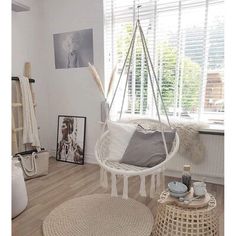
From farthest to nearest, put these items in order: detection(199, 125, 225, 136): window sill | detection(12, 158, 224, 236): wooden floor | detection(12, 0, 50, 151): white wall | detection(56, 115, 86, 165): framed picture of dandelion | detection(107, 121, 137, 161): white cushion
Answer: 1. detection(56, 115, 86, 165): framed picture of dandelion
2. detection(12, 0, 50, 151): white wall
3. detection(199, 125, 225, 136): window sill
4. detection(107, 121, 137, 161): white cushion
5. detection(12, 158, 224, 236): wooden floor

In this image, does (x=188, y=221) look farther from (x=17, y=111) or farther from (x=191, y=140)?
(x=17, y=111)

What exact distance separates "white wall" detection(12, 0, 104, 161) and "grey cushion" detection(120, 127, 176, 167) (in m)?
1.22

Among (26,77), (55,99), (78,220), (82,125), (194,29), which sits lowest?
(78,220)

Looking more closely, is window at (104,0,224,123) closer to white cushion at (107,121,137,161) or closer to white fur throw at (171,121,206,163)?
white fur throw at (171,121,206,163)

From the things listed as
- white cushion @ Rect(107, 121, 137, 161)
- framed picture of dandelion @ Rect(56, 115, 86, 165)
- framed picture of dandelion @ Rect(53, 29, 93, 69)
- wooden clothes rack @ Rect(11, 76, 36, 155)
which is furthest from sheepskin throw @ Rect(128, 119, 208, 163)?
wooden clothes rack @ Rect(11, 76, 36, 155)

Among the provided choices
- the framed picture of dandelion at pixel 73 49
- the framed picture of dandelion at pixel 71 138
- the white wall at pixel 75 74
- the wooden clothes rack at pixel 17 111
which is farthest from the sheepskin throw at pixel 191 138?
the wooden clothes rack at pixel 17 111

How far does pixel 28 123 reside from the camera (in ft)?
10.5

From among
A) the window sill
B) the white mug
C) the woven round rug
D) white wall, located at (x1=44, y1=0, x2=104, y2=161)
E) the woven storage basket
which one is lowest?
the woven round rug

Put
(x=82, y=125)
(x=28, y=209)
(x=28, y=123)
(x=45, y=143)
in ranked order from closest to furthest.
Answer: (x=28, y=209)
(x=28, y=123)
(x=82, y=125)
(x=45, y=143)

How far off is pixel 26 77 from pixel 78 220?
2105 millimetres

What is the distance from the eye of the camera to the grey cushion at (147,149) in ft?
7.52

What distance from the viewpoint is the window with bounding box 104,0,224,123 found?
288 cm
